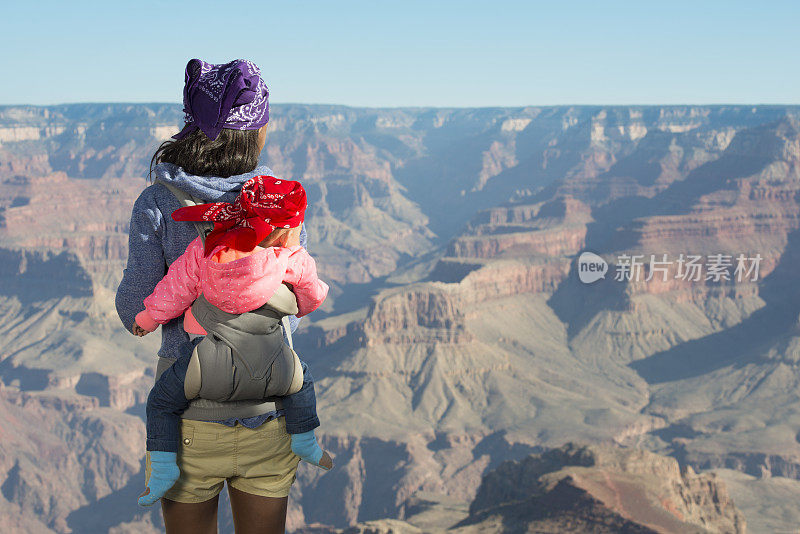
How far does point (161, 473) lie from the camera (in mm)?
6523

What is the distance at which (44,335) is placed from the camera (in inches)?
5325

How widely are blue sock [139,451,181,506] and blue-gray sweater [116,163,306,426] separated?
777 millimetres

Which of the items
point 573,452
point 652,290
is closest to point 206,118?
point 573,452

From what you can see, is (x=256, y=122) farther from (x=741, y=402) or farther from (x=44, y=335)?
(x=44, y=335)

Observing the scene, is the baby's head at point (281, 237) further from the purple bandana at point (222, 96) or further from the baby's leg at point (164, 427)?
the baby's leg at point (164, 427)

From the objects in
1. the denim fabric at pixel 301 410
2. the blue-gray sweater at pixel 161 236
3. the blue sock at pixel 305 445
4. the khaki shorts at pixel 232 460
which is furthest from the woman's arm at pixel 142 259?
the blue sock at pixel 305 445

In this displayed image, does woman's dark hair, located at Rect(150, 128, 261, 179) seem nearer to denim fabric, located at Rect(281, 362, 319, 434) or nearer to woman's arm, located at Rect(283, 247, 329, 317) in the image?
woman's arm, located at Rect(283, 247, 329, 317)

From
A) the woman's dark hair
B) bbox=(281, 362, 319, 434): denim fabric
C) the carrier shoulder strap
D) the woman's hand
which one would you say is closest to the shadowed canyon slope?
bbox=(281, 362, 319, 434): denim fabric

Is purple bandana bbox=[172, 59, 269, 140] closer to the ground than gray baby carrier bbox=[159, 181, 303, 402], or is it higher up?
higher up

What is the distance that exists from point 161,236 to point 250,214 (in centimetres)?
94

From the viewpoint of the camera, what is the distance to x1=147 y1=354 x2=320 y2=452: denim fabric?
254 inches

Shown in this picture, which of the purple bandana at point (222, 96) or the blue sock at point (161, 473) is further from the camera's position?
the purple bandana at point (222, 96)

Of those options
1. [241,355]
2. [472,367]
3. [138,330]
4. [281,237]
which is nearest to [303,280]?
[281,237]

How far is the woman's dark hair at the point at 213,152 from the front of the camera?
22.4ft
